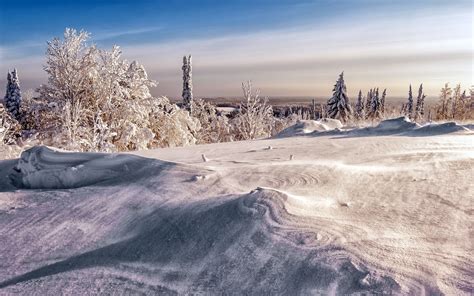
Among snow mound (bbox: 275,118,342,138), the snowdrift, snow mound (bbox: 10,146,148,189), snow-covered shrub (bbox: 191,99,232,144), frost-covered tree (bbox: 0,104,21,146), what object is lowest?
snow-covered shrub (bbox: 191,99,232,144)

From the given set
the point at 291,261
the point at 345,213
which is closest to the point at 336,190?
the point at 345,213

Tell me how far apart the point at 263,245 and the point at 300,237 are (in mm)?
138

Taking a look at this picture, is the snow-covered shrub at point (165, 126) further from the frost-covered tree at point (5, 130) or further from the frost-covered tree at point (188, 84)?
the frost-covered tree at point (188, 84)

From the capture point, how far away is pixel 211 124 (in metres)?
27.2

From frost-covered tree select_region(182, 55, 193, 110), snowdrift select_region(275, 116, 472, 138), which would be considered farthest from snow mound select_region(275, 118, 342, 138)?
frost-covered tree select_region(182, 55, 193, 110)

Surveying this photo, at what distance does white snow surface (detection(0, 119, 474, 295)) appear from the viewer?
4.12ft

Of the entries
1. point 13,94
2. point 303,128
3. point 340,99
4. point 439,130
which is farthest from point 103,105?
point 13,94

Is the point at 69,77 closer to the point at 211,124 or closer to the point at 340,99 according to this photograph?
the point at 211,124

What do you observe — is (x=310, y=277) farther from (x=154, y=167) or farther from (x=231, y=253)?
(x=154, y=167)

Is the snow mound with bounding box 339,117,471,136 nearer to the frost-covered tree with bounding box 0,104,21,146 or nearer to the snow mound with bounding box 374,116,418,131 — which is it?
the snow mound with bounding box 374,116,418,131

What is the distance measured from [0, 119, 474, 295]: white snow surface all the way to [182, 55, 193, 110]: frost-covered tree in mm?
30564

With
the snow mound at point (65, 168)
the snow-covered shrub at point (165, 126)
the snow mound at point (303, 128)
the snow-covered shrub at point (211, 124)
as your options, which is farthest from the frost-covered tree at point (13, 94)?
the snow mound at point (65, 168)

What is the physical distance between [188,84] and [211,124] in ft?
24.8

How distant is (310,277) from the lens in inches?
48.6
